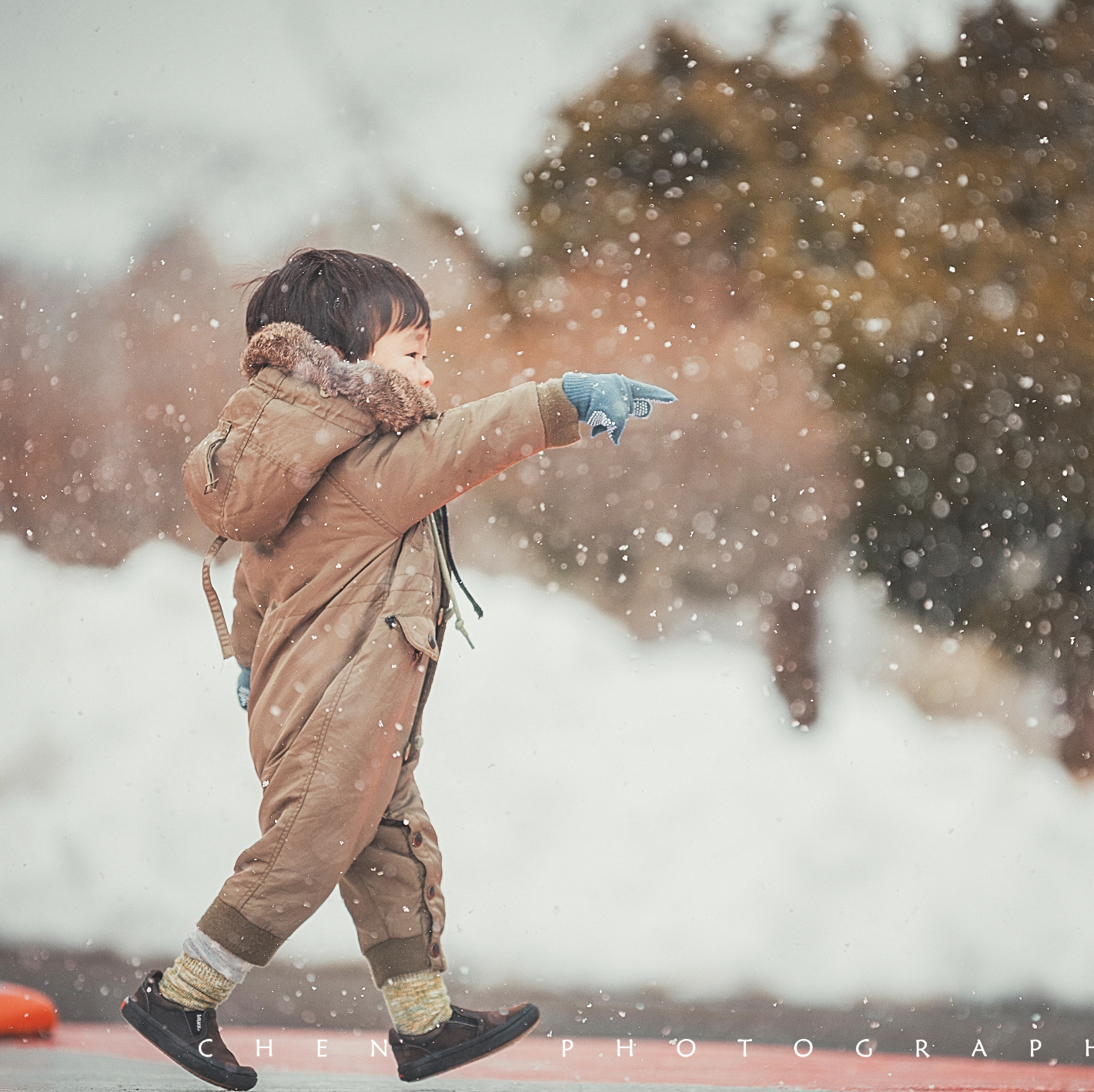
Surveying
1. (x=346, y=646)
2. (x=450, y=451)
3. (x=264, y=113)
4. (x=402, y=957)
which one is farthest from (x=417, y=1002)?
(x=264, y=113)

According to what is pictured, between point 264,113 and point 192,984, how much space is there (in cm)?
114

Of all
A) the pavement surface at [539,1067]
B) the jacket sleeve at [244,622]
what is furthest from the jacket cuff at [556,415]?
the pavement surface at [539,1067]

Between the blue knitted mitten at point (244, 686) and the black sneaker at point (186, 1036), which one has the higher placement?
the blue knitted mitten at point (244, 686)

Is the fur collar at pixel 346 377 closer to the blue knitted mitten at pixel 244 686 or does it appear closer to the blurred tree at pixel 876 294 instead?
the blue knitted mitten at pixel 244 686

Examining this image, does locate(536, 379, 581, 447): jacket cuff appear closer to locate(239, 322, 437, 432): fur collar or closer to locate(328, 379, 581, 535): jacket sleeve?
locate(328, 379, 581, 535): jacket sleeve

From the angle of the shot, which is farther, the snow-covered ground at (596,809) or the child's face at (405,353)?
the snow-covered ground at (596,809)

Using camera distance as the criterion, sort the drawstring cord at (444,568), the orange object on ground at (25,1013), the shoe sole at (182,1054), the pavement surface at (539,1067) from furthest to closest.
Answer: the orange object on ground at (25,1013) → the pavement surface at (539,1067) → the drawstring cord at (444,568) → the shoe sole at (182,1054)

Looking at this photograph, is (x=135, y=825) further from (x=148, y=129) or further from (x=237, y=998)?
(x=148, y=129)

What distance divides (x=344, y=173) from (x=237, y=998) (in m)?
1.10

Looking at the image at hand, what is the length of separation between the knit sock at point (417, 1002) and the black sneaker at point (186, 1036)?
0.48 ft

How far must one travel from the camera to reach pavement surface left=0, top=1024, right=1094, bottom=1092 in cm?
142

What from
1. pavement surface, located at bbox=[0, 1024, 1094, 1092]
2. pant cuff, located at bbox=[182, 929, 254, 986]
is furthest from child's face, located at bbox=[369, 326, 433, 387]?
pavement surface, located at bbox=[0, 1024, 1094, 1092]

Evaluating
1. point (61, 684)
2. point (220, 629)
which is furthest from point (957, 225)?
point (61, 684)

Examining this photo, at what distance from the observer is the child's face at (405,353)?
4.37ft
